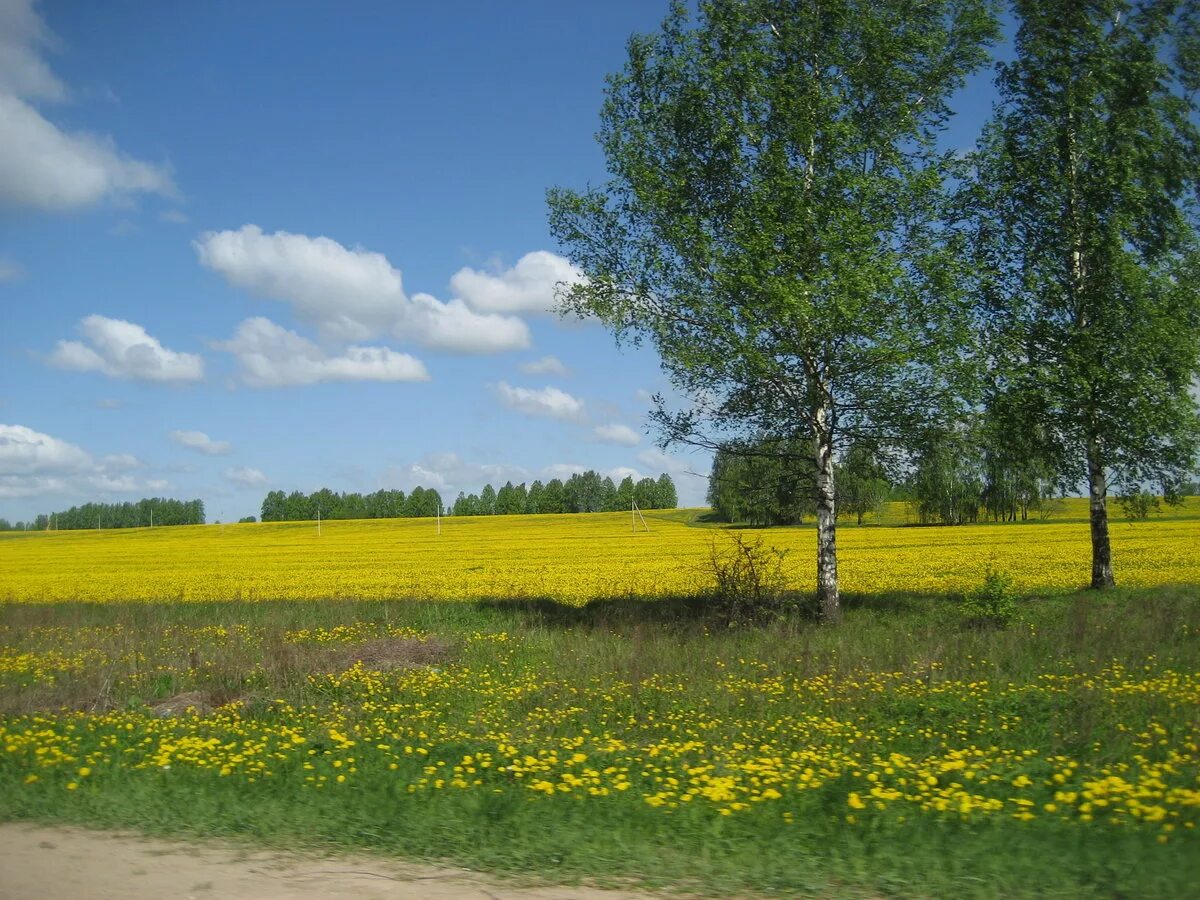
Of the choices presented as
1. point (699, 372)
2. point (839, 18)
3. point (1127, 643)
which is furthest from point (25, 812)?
point (839, 18)

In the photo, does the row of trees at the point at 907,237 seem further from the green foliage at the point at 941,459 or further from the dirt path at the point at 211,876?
the dirt path at the point at 211,876

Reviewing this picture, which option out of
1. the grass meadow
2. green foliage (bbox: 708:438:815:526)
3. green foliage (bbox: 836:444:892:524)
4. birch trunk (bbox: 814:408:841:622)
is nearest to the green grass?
the grass meadow

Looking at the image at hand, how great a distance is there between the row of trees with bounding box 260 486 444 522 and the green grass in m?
144

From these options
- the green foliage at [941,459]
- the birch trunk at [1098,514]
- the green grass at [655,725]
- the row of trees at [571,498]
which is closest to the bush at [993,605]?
the green grass at [655,725]

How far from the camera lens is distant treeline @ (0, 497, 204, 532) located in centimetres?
16188

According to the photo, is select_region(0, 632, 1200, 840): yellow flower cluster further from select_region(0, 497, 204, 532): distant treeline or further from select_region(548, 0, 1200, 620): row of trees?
select_region(0, 497, 204, 532): distant treeline

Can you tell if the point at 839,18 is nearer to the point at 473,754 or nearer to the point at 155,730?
the point at 473,754

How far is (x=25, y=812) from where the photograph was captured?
290 inches

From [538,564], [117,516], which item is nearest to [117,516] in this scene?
[117,516]

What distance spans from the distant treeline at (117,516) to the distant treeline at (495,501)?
21.0m

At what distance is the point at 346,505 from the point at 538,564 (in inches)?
5144

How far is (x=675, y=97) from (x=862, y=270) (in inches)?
236

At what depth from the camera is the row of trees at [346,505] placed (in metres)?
162

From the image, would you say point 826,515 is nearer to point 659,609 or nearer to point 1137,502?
point 659,609
